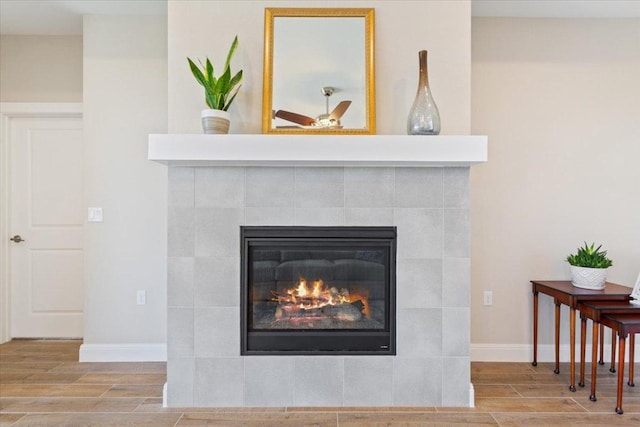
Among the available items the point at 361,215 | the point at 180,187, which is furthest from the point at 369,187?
the point at 180,187

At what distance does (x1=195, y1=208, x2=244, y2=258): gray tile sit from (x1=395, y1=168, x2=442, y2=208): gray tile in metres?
0.92

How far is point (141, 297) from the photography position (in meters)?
3.02

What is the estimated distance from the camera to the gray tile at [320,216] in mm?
2271

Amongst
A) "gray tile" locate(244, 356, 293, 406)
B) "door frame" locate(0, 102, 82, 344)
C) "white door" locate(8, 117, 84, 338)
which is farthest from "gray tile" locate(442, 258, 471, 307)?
"door frame" locate(0, 102, 82, 344)

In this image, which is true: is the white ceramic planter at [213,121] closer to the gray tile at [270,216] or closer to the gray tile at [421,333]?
the gray tile at [270,216]

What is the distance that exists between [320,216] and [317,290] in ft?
1.49

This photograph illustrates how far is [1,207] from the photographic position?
339 centimetres

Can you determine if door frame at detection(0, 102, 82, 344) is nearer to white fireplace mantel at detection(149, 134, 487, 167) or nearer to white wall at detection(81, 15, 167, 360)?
white wall at detection(81, 15, 167, 360)

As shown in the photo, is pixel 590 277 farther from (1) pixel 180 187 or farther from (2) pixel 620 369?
(1) pixel 180 187

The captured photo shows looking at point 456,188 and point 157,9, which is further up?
point 157,9

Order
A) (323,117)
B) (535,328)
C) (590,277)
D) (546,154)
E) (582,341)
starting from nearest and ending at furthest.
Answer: (323,117) < (582,341) < (590,277) < (535,328) < (546,154)

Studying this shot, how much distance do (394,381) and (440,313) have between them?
471 mm

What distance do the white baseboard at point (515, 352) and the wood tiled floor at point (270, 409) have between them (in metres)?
0.11

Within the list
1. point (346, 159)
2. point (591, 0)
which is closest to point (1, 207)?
point (346, 159)
